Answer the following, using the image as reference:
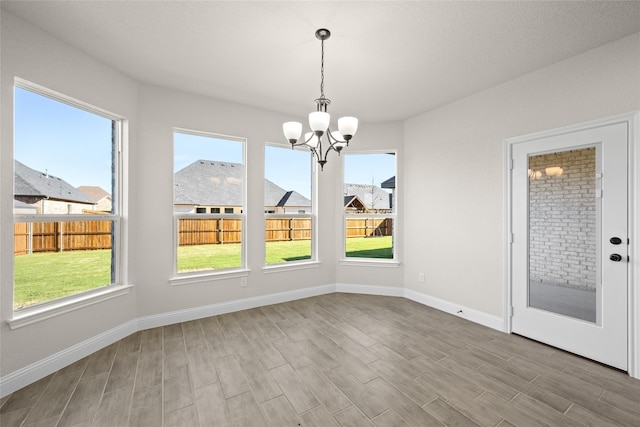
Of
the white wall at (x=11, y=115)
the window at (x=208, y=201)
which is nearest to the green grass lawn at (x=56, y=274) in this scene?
the white wall at (x=11, y=115)

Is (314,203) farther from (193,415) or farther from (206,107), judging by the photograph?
(193,415)

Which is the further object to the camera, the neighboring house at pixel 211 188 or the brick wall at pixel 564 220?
the neighboring house at pixel 211 188

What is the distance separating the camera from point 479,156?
11.4ft

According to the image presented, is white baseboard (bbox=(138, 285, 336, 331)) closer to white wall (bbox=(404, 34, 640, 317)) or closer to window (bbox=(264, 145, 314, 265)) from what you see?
window (bbox=(264, 145, 314, 265))

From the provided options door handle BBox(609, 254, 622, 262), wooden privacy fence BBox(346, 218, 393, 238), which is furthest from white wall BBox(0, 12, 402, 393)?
door handle BBox(609, 254, 622, 262)

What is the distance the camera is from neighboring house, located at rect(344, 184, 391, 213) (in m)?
4.66

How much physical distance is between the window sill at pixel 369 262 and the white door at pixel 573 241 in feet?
5.60

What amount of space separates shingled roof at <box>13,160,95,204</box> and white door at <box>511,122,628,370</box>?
182 inches

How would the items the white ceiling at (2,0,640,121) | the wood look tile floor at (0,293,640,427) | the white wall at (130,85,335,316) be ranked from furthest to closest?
the white wall at (130,85,335,316) → the white ceiling at (2,0,640,121) → the wood look tile floor at (0,293,640,427)

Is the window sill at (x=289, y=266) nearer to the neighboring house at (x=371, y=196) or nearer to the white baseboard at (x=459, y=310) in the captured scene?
the neighboring house at (x=371, y=196)

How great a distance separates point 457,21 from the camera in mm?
2166

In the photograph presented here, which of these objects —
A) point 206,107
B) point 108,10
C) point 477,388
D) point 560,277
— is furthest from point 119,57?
point 560,277

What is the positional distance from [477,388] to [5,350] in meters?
3.59

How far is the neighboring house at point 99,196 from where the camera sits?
279 centimetres
